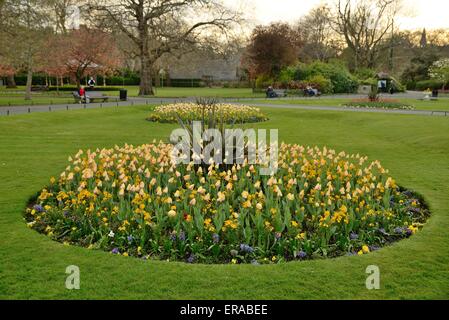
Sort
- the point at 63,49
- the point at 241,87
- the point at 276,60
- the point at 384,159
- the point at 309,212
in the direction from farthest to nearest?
the point at 241,87
the point at 276,60
the point at 63,49
the point at 384,159
the point at 309,212

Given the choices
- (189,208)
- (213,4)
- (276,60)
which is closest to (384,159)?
(189,208)

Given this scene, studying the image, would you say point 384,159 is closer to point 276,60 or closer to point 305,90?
point 305,90

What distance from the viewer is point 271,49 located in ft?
153

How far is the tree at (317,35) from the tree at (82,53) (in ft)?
125

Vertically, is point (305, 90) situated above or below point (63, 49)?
below

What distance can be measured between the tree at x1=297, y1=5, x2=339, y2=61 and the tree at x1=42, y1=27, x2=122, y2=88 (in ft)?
125

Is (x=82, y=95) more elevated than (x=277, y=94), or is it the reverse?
(x=277, y=94)

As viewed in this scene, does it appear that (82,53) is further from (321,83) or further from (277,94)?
(321,83)

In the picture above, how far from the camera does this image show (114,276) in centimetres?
462

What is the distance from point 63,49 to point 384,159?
32.7 metres

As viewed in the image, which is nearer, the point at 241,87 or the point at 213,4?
the point at 213,4

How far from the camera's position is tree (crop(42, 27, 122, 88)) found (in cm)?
3756

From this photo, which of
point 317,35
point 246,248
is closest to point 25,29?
point 246,248

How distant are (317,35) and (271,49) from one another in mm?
32462
